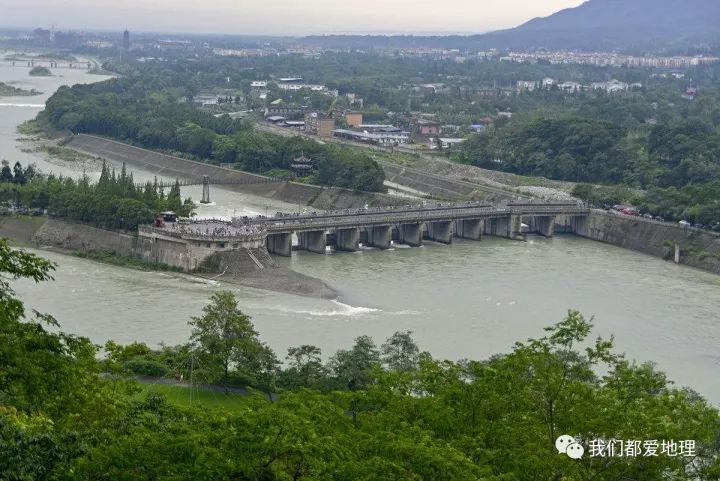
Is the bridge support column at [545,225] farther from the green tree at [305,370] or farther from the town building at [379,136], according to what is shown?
the green tree at [305,370]

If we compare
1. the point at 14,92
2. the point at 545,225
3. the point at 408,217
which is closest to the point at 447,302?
the point at 408,217

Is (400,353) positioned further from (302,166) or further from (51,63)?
(51,63)

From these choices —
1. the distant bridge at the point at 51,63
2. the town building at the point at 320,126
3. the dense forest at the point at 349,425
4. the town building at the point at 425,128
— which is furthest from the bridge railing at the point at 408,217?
the distant bridge at the point at 51,63

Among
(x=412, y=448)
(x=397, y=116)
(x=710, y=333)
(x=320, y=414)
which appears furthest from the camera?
(x=397, y=116)

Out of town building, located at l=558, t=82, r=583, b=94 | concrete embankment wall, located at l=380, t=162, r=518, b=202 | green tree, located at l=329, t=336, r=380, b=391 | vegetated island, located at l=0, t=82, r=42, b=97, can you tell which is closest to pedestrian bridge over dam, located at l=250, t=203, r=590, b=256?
concrete embankment wall, located at l=380, t=162, r=518, b=202

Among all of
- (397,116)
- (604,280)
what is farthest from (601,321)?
(397,116)

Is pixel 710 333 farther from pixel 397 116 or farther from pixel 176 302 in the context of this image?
pixel 397 116
